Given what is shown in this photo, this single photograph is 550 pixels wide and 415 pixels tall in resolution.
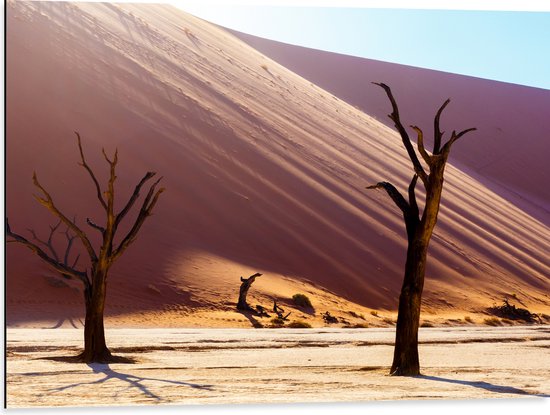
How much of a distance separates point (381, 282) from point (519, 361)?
1494cm

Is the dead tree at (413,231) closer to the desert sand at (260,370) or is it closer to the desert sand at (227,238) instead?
the desert sand at (260,370)

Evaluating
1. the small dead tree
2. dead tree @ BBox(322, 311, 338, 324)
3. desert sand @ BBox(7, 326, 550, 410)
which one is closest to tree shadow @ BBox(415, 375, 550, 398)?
desert sand @ BBox(7, 326, 550, 410)

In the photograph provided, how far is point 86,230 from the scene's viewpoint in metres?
26.3

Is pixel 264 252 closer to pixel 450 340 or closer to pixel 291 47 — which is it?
pixel 450 340

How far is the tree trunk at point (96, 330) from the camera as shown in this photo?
1353 cm

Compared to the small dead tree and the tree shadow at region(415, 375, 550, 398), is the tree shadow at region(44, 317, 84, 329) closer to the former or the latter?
the small dead tree

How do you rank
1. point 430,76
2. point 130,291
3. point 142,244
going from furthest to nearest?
1. point 430,76
2. point 142,244
3. point 130,291

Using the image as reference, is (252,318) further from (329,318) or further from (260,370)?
(260,370)

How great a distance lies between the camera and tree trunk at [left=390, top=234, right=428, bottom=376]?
485 inches

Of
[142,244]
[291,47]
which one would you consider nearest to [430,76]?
[291,47]

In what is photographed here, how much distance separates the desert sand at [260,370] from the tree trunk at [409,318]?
0.21 m

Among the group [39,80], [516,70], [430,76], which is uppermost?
[430,76]

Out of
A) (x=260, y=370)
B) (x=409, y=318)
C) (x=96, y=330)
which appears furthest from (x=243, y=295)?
(x=409, y=318)

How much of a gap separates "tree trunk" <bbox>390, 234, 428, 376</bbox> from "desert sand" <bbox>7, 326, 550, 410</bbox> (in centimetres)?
21
